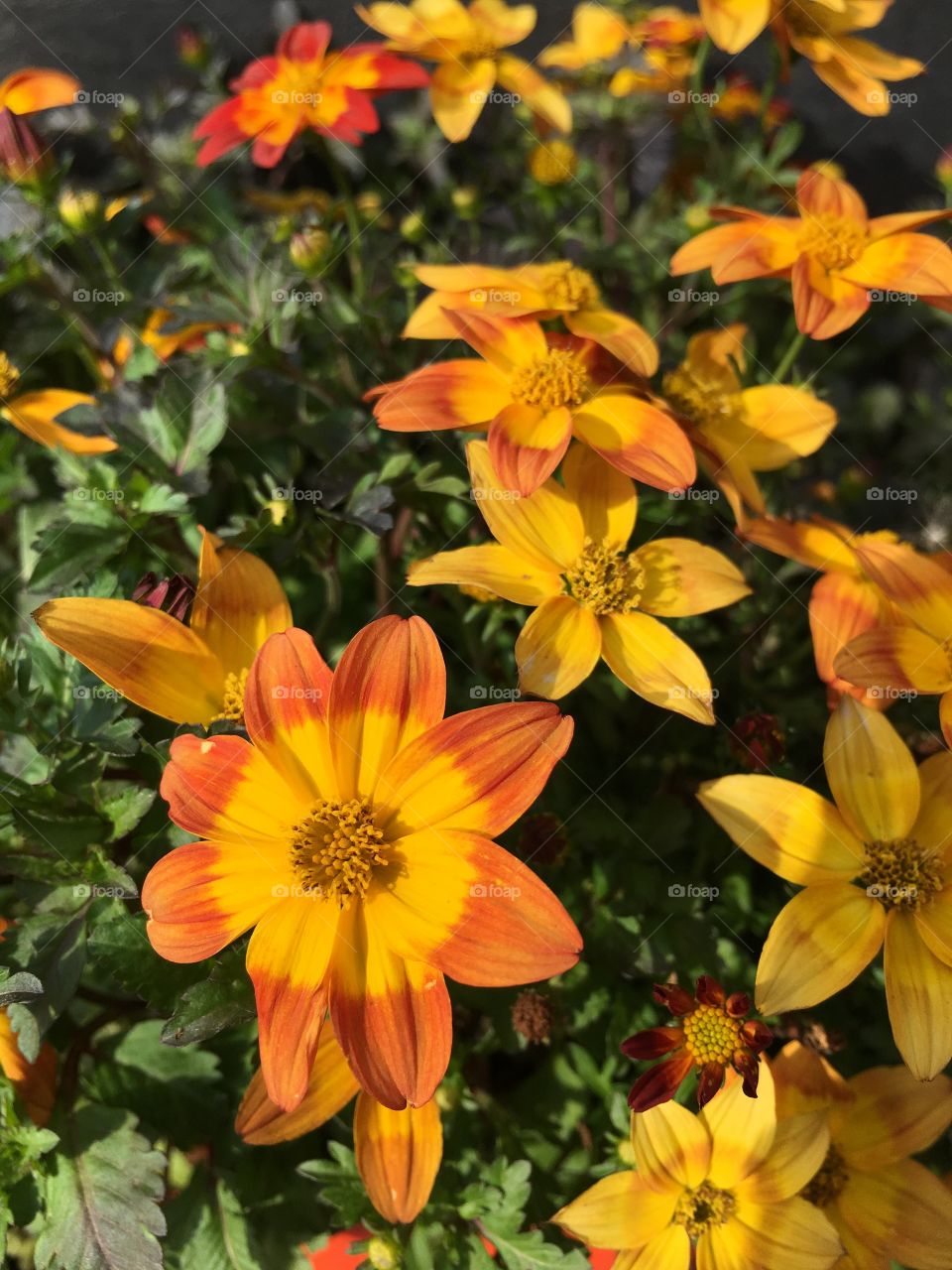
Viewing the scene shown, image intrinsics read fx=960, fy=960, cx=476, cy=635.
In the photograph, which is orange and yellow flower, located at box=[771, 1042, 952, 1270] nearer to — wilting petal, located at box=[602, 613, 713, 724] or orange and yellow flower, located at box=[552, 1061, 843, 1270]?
orange and yellow flower, located at box=[552, 1061, 843, 1270]

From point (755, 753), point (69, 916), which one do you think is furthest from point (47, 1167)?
point (755, 753)

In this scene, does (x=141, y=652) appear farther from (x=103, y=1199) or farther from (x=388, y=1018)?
(x=103, y=1199)

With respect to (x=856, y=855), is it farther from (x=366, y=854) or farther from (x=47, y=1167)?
(x=47, y=1167)

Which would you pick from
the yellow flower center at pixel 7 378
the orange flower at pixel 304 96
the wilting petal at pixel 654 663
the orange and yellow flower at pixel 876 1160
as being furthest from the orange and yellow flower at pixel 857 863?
the yellow flower center at pixel 7 378

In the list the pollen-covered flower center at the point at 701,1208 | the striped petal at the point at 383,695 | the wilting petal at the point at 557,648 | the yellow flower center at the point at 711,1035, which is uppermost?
the striped petal at the point at 383,695

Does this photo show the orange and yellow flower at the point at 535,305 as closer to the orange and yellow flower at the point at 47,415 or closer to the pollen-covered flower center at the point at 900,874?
the orange and yellow flower at the point at 47,415
